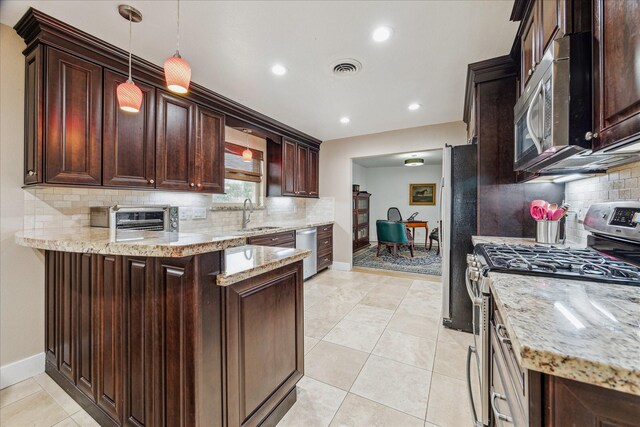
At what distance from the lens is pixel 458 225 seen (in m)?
2.63

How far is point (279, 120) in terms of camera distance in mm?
3998

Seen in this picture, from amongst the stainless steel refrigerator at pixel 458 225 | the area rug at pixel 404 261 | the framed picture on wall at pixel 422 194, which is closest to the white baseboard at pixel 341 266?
the area rug at pixel 404 261

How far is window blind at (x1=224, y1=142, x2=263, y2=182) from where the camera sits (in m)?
3.72

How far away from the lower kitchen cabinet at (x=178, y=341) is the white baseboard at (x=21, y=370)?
51 centimetres

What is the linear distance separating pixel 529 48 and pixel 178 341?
8.60ft

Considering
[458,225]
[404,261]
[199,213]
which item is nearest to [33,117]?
[199,213]

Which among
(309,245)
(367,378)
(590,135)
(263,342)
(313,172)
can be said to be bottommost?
(367,378)

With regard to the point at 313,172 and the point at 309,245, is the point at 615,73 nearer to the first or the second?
the point at 309,245

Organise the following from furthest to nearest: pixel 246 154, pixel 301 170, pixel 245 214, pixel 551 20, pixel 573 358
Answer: pixel 301 170 < pixel 245 214 < pixel 246 154 < pixel 551 20 < pixel 573 358

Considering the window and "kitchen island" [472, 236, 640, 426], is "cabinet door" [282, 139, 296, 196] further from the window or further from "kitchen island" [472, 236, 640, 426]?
"kitchen island" [472, 236, 640, 426]

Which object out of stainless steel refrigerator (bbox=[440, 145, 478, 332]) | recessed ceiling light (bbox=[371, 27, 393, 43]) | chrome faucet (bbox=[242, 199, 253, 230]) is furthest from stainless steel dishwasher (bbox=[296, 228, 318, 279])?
recessed ceiling light (bbox=[371, 27, 393, 43])

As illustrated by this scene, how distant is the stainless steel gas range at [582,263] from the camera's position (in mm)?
1042

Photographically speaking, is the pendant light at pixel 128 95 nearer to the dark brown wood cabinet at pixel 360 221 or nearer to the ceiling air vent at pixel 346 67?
the ceiling air vent at pixel 346 67

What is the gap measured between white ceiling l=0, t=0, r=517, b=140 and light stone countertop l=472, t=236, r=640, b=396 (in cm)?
183
